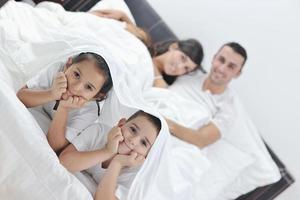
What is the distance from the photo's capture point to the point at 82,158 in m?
1.19

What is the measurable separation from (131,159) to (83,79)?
242 mm

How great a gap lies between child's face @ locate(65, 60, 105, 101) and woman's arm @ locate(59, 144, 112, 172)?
0.15 metres

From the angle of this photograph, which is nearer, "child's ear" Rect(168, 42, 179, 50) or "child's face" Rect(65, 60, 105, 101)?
"child's face" Rect(65, 60, 105, 101)

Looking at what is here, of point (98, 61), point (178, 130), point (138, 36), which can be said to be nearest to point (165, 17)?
point (138, 36)

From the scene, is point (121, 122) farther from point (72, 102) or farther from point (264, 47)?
point (264, 47)

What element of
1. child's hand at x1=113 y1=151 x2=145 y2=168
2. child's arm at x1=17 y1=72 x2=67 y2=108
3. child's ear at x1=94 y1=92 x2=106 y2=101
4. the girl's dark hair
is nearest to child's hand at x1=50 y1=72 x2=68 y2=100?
child's arm at x1=17 y1=72 x2=67 y2=108

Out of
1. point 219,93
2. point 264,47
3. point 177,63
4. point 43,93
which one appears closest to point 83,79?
point 43,93

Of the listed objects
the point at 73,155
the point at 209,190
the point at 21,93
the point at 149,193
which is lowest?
the point at 209,190

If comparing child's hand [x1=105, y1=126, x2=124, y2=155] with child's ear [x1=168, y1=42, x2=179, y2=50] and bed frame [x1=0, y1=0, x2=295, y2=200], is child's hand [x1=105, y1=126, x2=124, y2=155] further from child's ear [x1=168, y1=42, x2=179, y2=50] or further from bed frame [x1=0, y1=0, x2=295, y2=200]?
bed frame [x1=0, y1=0, x2=295, y2=200]

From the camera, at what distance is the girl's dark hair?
6.72ft

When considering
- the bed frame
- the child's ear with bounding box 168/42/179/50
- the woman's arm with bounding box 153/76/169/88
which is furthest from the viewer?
the bed frame

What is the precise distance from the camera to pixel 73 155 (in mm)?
1199

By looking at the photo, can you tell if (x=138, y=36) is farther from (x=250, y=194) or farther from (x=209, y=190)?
(x=250, y=194)

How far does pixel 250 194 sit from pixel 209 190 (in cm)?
30
